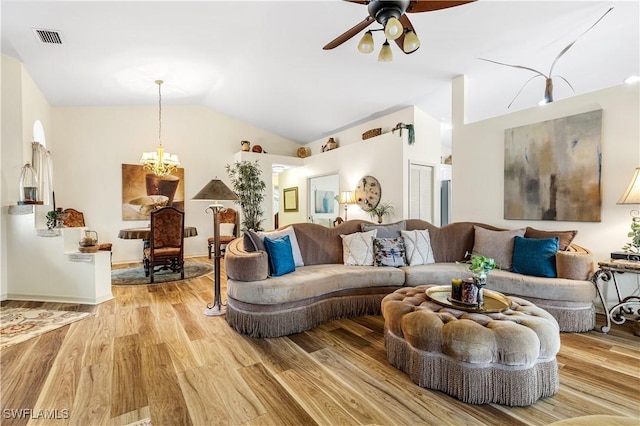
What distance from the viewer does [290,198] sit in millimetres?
8266

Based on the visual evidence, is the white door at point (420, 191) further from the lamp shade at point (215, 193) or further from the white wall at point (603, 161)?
the lamp shade at point (215, 193)

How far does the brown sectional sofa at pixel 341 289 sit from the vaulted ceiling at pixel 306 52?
2505 mm

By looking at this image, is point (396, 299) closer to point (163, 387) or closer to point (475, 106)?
point (163, 387)

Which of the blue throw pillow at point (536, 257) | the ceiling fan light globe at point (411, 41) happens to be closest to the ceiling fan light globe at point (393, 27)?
the ceiling fan light globe at point (411, 41)

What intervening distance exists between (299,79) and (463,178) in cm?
316

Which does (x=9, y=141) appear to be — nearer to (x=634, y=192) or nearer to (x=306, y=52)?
(x=306, y=52)

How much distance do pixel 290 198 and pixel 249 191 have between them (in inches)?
79.1

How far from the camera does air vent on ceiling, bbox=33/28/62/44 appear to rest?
3148mm

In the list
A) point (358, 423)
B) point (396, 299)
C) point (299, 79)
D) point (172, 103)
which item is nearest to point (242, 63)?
point (299, 79)

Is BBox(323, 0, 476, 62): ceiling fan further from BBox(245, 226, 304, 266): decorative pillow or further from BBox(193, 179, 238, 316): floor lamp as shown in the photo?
BBox(245, 226, 304, 266): decorative pillow

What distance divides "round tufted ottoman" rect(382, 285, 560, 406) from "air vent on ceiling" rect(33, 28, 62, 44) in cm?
470

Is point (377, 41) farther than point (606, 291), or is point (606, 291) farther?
point (377, 41)

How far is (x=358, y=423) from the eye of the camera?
59.5 inches

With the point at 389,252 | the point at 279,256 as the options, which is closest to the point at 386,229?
the point at 389,252
